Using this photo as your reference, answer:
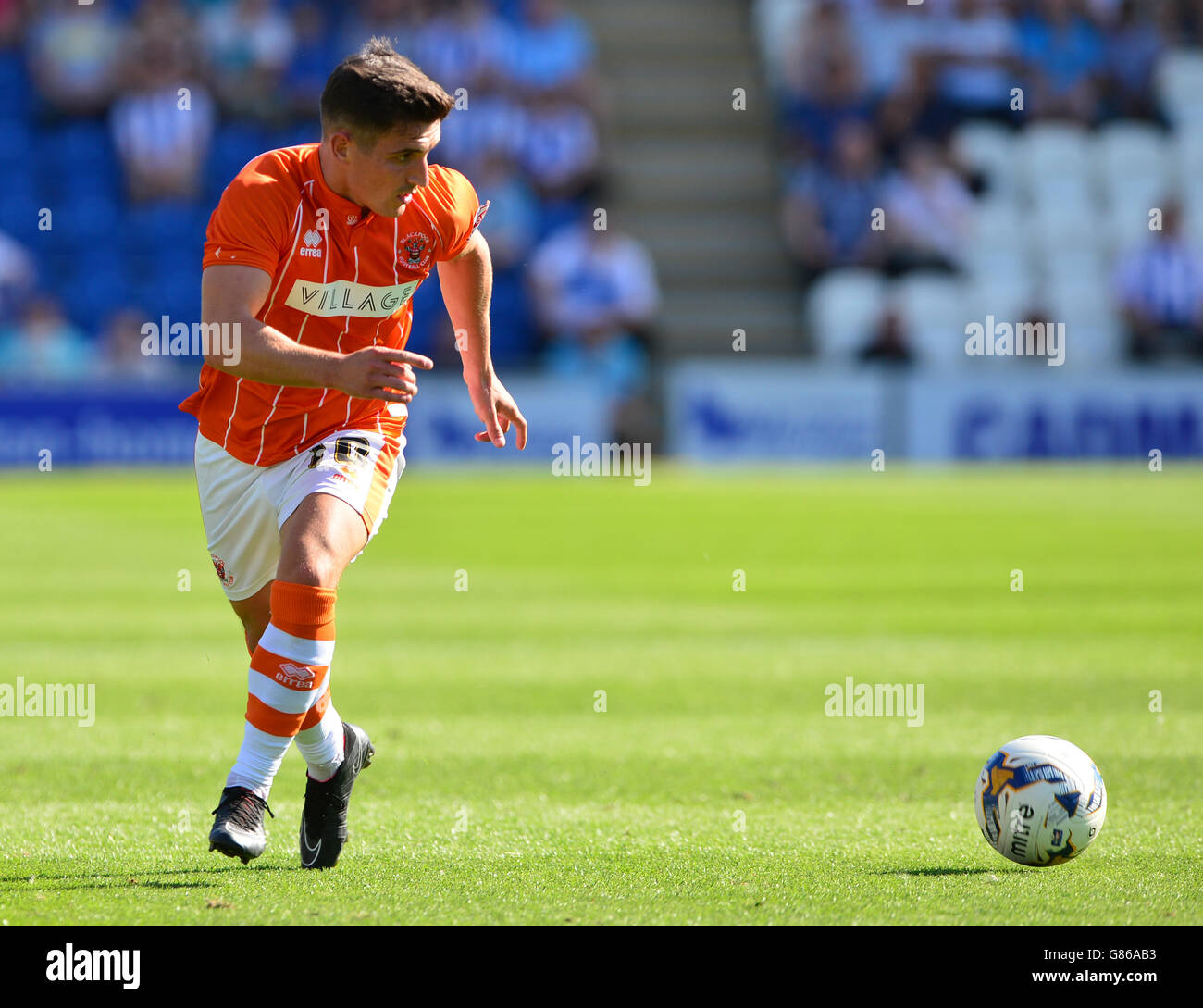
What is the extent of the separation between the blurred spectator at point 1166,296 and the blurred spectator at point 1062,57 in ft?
11.9

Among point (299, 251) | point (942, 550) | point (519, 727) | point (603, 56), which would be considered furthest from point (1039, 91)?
point (299, 251)

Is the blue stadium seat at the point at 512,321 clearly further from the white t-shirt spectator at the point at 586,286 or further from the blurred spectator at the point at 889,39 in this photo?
the blurred spectator at the point at 889,39

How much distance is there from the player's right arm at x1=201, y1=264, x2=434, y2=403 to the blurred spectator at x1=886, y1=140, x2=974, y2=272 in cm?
2377

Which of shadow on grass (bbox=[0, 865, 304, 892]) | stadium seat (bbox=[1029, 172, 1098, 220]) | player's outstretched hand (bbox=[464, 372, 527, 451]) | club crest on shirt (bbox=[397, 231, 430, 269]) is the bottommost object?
shadow on grass (bbox=[0, 865, 304, 892])

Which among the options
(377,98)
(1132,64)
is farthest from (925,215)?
(377,98)

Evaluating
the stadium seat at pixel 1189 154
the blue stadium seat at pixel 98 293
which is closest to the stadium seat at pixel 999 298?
the stadium seat at pixel 1189 154

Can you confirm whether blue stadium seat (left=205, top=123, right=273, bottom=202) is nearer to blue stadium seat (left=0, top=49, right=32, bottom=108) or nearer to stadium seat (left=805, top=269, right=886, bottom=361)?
blue stadium seat (left=0, top=49, right=32, bottom=108)

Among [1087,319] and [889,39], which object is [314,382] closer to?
[1087,319]

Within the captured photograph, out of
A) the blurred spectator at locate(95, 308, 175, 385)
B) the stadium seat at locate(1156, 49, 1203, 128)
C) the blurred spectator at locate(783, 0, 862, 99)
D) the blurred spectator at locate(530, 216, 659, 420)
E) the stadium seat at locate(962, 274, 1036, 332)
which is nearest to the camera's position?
the blurred spectator at locate(95, 308, 175, 385)

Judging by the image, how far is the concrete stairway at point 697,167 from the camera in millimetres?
28109

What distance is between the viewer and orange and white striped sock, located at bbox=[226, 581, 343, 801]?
181 inches

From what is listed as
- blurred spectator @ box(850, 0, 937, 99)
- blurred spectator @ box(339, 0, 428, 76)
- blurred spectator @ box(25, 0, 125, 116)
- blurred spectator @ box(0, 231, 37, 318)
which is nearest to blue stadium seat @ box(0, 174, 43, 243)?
blurred spectator @ box(0, 231, 37, 318)

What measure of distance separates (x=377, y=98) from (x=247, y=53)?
76.4 feet
